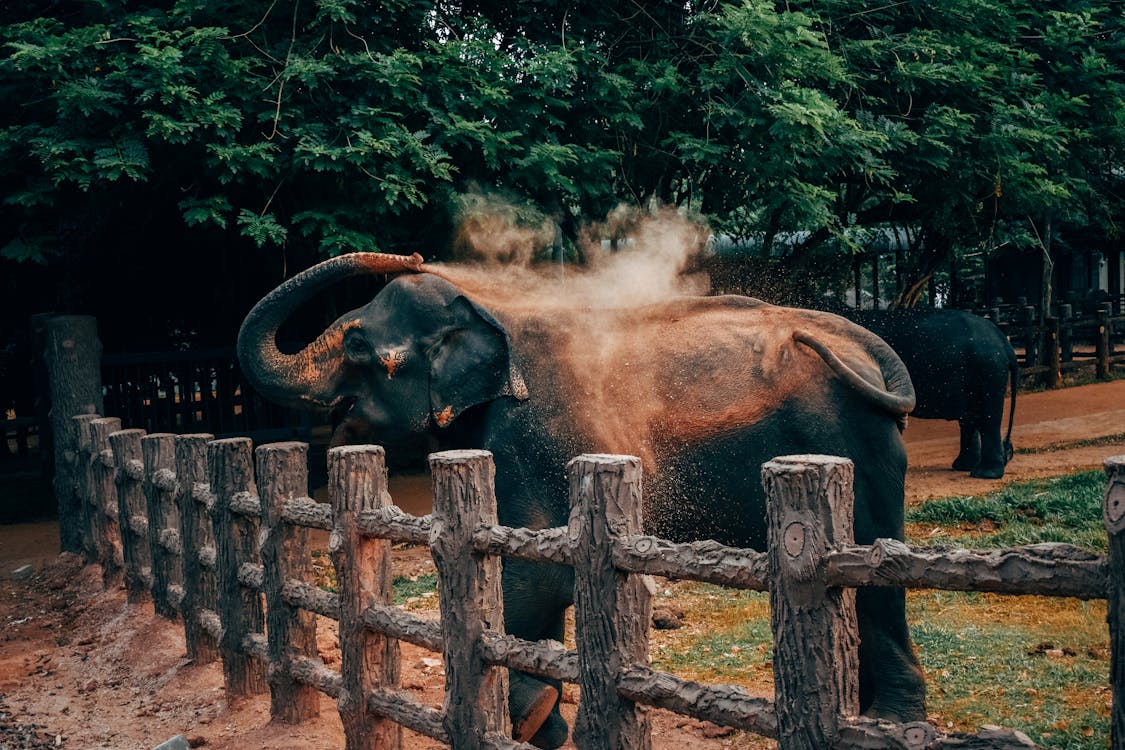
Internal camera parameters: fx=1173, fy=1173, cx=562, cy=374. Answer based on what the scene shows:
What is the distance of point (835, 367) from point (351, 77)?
5.85m

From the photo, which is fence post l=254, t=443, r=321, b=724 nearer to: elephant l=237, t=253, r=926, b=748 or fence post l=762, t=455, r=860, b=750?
elephant l=237, t=253, r=926, b=748

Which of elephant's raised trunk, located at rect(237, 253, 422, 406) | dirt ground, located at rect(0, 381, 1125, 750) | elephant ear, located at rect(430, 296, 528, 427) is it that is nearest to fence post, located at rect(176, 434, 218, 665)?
dirt ground, located at rect(0, 381, 1125, 750)

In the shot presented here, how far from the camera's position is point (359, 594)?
4922mm

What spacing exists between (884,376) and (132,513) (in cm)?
553

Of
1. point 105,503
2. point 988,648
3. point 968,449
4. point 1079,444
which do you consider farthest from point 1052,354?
point 105,503

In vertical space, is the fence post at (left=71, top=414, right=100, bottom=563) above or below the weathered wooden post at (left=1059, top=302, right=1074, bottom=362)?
below

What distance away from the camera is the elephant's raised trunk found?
19.0 ft

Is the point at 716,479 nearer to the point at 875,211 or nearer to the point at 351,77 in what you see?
the point at 351,77

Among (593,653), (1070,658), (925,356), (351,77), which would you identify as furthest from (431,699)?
(925,356)

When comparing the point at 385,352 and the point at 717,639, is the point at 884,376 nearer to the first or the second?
the point at 717,639

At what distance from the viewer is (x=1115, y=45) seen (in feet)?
49.0

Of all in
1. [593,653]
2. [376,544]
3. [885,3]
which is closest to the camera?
[593,653]

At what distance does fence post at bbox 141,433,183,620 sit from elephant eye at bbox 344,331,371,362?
2.23 meters

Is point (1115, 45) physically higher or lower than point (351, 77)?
higher
